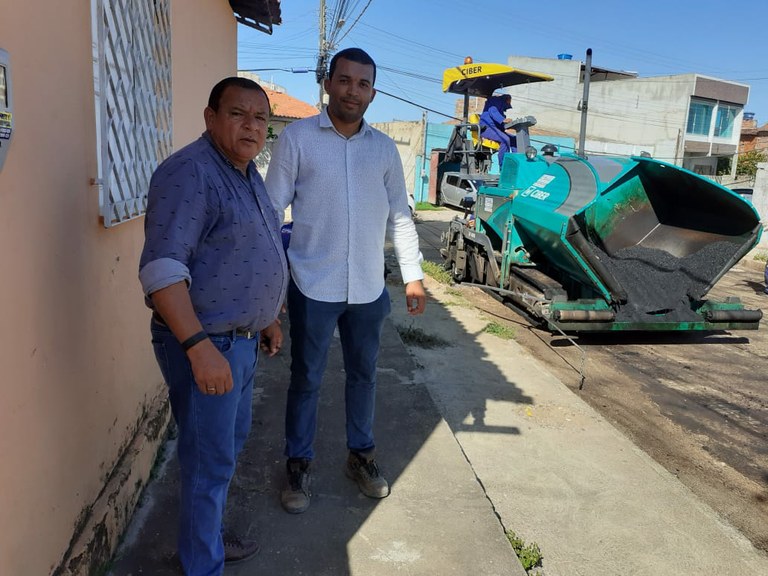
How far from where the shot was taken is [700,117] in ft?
109

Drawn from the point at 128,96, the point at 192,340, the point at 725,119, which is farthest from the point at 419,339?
the point at 725,119

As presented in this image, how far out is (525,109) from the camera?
32438 mm

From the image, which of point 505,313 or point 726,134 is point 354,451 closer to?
point 505,313

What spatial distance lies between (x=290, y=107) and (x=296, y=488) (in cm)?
2659

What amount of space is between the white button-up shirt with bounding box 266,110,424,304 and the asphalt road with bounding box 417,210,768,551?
8.04 ft

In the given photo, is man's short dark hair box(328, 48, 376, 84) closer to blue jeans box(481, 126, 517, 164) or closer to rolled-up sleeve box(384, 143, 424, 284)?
rolled-up sleeve box(384, 143, 424, 284)

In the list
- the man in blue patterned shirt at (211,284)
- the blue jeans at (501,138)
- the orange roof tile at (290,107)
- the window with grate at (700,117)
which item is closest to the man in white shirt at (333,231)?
the man in blue patterned shirt at (211,284)

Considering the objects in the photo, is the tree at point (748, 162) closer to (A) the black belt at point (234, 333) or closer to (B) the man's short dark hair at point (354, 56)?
(B) the man's short dark hair at point (354, 56)

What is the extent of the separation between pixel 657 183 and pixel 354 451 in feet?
15.5

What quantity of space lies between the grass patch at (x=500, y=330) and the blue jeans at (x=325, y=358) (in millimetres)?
3639

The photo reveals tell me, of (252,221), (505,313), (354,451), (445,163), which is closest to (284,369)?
(354,451)

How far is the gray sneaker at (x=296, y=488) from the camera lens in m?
2.68

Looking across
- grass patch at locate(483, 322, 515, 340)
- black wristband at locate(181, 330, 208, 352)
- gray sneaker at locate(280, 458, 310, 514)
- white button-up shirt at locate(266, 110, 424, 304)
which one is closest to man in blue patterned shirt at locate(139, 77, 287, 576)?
black wristband at locate(181, 330, 208, 352)

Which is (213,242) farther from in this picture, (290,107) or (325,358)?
(290,107)
